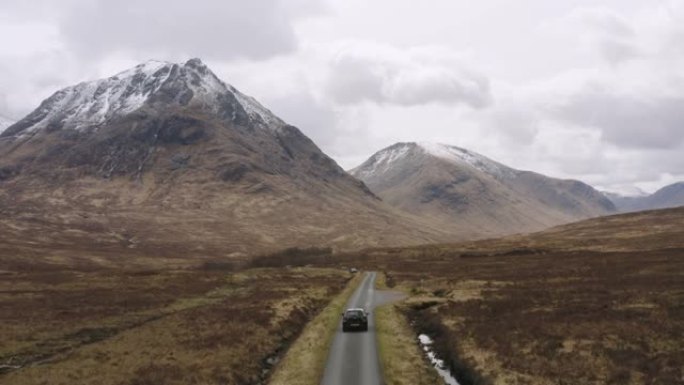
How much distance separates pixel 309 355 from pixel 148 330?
17.2m

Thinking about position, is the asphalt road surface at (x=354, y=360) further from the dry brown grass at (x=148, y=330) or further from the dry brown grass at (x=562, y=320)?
the dry brown grass at (x=562, y=320)

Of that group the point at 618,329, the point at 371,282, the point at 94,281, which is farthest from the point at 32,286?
the point at 618,329

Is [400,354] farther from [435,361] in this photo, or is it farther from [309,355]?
[309,355]

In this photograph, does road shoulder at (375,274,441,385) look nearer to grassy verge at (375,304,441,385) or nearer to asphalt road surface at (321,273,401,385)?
grassy verge at (375,304,441,385)

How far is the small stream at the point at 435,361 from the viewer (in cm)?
3316

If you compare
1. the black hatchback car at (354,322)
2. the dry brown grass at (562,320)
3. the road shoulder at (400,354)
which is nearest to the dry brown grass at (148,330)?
the black hatchback car at (354,322)

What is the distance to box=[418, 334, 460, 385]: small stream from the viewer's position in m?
33.2

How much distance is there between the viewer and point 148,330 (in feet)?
160

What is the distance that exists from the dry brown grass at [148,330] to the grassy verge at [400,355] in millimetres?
7521

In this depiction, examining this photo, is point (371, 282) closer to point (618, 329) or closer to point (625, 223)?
point (618, 329)

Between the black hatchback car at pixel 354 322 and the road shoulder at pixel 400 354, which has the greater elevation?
the black hatchback car at pixel 354 322

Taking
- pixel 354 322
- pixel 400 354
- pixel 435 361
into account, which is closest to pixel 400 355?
pixel 400 354

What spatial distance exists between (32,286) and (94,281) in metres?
9.46

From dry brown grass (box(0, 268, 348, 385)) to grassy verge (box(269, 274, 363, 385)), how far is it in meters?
1.33
